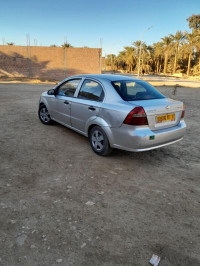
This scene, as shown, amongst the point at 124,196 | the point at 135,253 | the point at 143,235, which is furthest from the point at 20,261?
the point at 124,196

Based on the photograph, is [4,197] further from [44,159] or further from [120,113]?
[120,113]

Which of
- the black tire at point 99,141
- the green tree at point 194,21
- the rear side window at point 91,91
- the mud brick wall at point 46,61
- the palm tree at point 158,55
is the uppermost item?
the green tree at point 194,21

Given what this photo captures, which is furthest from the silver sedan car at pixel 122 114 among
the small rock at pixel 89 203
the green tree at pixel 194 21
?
the green tree at pixel 194 21

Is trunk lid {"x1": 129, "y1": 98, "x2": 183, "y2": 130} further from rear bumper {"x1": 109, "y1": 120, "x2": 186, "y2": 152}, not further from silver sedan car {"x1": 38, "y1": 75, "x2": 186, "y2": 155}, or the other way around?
rear bumper {"x1": 109, "y1": 120, "x2": 186, "y2": 152}

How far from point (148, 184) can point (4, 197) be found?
2.12m

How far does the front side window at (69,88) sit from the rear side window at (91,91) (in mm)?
303

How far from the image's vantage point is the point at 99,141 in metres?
4.15

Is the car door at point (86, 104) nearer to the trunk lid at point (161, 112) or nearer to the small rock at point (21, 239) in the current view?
the trunk lid at point (161, 112)

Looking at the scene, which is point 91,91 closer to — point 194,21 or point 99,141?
point 99,141

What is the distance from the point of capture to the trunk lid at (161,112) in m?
3.48

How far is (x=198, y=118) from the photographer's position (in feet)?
25.6

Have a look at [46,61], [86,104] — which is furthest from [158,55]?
[86,104]

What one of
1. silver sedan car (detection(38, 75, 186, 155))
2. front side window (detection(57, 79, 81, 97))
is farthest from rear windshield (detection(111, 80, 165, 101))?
front side window (detection(57, 79, 81, 97))

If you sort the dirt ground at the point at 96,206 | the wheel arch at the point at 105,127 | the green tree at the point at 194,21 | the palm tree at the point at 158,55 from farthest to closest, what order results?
the palm tree at the point at 158,55
the green tree at the point at 194,21
the wheel arch at the point at 105,127
the dirt ground at the point at 96,206
